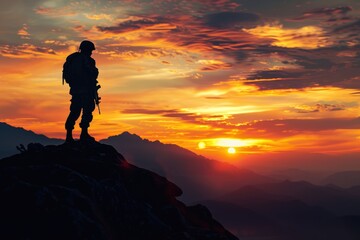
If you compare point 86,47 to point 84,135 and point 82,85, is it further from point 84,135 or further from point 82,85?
point 84,135

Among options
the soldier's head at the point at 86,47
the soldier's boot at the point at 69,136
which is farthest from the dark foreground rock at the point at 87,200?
the soldier's head at the point at 86,47

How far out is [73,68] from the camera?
29641 millimetres

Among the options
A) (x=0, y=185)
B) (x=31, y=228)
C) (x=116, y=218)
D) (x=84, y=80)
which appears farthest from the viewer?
(x=84, y=80)

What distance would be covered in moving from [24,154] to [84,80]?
239 inches

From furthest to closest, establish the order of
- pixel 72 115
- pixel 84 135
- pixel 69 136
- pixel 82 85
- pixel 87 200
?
pixel 84 135
pixel 69 136
pixel 72 115
pixel 82 85
pixel 87 200

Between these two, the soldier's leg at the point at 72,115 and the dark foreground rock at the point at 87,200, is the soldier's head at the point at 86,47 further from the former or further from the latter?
the dark foreground rock at the point at 87,200

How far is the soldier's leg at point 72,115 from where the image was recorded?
3027 centimetres

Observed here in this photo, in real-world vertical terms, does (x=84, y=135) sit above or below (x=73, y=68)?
below

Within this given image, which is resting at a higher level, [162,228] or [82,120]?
[82,120]

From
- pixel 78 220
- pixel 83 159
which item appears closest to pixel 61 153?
pixel 83 159

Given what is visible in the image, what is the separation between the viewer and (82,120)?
3092cm

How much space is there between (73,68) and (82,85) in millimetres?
1243

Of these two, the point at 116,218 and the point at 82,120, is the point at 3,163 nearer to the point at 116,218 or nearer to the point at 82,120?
the point at 82,120

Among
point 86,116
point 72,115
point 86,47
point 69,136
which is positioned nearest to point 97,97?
point 86,116
